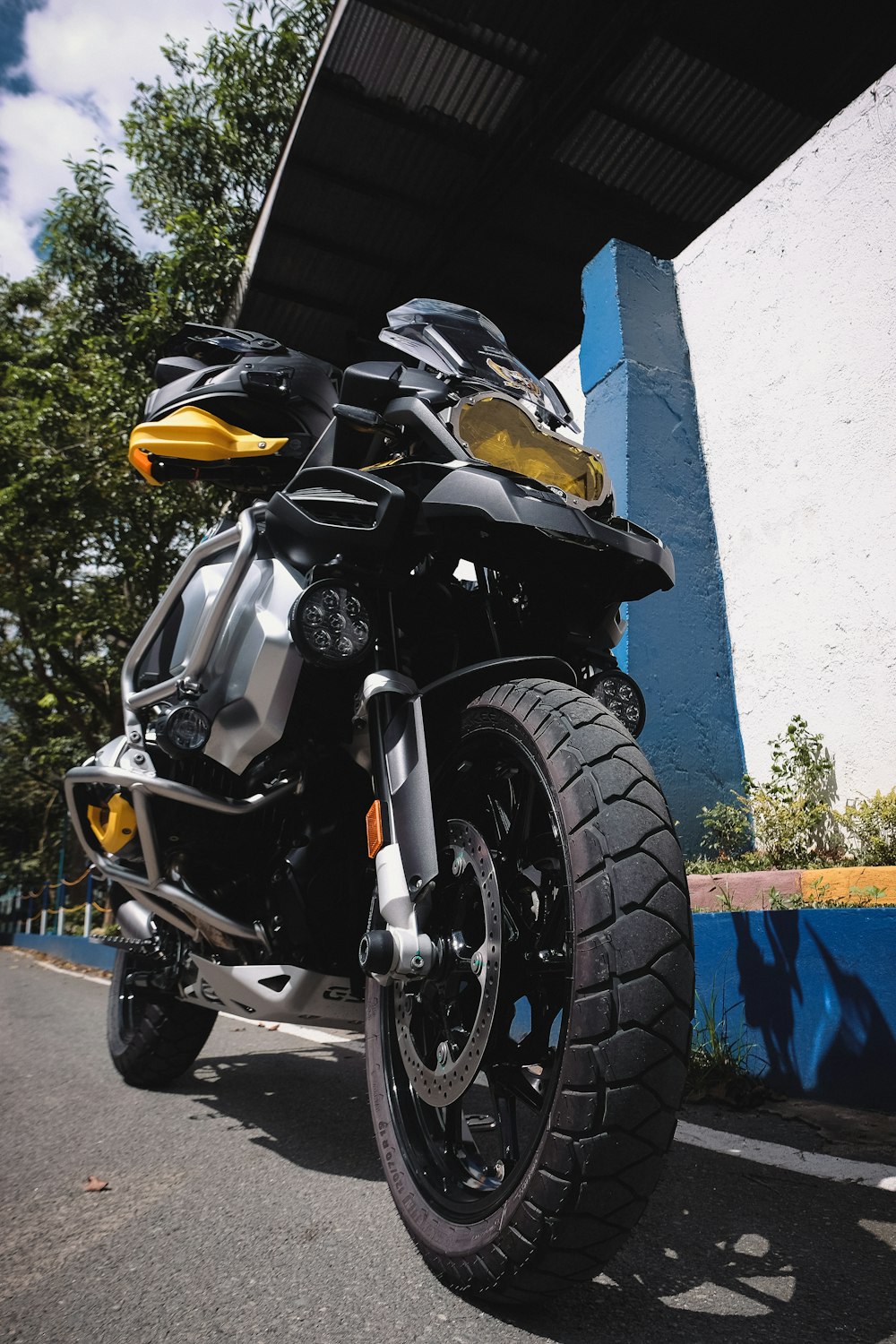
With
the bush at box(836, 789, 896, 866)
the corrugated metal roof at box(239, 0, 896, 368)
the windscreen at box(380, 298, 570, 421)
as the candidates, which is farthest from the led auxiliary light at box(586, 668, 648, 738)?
the corrugated metal roof at box(239, 0, 896, 368)

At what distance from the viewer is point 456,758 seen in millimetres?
1854

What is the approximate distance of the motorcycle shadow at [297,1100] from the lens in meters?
2.39

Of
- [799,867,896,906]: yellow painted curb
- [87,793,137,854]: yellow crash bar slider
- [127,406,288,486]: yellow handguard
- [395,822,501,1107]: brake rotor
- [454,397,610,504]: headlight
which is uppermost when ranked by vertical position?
[127,406,288,486]: yellow handguard

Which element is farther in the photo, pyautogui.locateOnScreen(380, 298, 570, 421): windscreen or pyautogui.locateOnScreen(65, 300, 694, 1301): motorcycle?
pyautogui.locateOnScreen(380, 298, 570, 421): windscreen

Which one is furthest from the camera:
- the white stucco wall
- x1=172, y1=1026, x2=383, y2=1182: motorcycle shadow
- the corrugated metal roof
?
the corrugated metal roof

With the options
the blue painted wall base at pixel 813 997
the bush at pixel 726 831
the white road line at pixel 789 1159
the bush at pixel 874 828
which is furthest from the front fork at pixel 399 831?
the bush at pixel 726 831

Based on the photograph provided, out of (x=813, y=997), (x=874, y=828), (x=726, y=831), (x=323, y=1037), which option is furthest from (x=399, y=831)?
(x=323, y=1037)

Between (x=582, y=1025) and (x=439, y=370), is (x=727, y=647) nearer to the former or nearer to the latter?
(x=439, y=370)

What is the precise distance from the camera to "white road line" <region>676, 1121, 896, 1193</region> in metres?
2.02

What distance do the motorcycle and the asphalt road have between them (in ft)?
0.51

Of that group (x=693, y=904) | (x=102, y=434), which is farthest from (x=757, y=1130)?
(x=102, y=434)

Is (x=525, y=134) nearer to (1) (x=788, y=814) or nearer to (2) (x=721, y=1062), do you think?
(1) (x=788, y=814)

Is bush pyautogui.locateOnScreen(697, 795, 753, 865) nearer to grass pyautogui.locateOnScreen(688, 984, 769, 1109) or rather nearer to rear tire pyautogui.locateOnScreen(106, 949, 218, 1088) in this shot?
grass pyautogui.locateOnScreen(688, 984, 769, 1109)

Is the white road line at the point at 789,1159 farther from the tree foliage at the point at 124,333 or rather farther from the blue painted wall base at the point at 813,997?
the tree foliage at the point at 124,333
